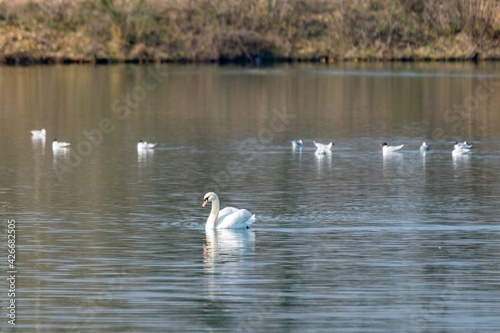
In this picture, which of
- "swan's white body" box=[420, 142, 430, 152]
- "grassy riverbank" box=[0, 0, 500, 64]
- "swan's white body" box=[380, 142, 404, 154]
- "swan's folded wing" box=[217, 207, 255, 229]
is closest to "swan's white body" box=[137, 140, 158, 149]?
"swan's white body" box=[380, 142, 404, 154]

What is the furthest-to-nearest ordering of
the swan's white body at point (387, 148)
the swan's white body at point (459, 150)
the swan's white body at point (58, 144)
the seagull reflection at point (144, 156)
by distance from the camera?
the swan's white body at point (58, 144)
the swan's white body at point (387, 148)
the swan's white body at point (459, 150)
the seagull reflection at point (144, 156)

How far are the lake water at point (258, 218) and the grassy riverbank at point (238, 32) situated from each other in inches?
1158

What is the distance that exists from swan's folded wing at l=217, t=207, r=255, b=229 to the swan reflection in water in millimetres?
86

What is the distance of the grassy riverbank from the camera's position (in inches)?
3194

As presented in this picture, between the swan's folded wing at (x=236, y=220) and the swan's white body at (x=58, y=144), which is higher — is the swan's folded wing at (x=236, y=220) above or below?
below

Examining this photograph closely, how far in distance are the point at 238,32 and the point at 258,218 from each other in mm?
59543

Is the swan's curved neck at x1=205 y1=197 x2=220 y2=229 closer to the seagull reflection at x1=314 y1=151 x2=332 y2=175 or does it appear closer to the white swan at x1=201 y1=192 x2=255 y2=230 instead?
the white swan at x1=201 y1=192 x2=255 y2=230

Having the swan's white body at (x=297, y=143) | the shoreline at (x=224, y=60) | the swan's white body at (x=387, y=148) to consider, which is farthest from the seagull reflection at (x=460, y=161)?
the shoreline at (x=224, y=60)

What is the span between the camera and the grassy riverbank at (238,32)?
81125mm

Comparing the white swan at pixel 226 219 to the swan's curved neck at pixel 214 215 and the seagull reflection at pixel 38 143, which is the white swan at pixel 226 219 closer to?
the swan's curved neck at pixel 214 215

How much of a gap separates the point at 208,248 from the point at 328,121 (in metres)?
26.0

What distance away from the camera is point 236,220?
851 inches

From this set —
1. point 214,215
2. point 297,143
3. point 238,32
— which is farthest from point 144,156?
point 238,32

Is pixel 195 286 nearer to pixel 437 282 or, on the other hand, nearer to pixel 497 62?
pixel 437 282
